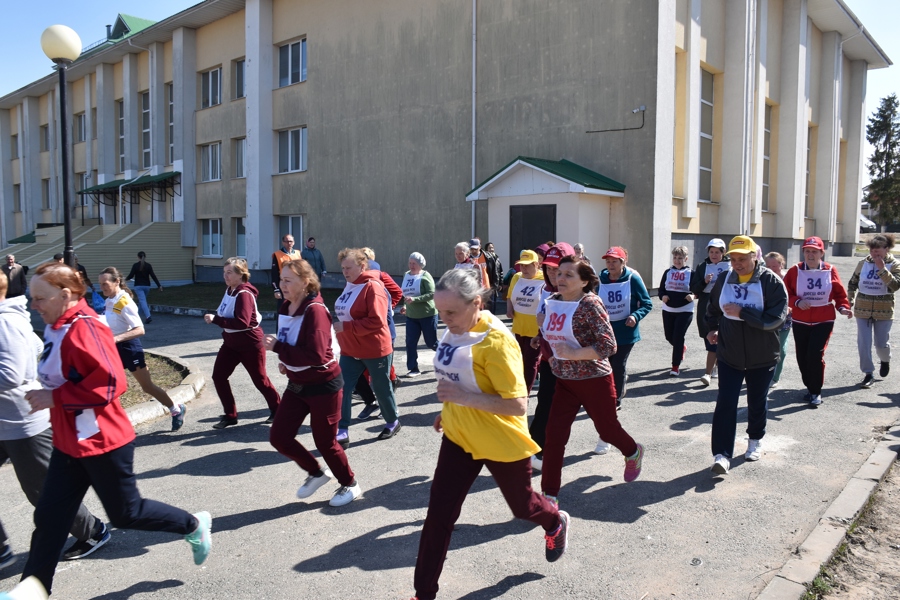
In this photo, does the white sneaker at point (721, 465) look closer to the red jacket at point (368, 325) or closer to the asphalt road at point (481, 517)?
the asphalt road at point (481, 517)

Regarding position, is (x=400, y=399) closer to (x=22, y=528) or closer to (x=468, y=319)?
(x=22, y=528)

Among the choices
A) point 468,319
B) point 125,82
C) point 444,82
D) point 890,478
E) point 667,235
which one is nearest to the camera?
point 468,319

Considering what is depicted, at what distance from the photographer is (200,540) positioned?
3854 millimetres

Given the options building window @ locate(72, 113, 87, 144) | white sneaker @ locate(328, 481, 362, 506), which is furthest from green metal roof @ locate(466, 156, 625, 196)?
building window @ locate(72, 113, 87, 144)

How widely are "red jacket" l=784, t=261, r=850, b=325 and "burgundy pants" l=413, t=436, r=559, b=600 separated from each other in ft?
17.8

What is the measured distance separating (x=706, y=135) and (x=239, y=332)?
17.5m

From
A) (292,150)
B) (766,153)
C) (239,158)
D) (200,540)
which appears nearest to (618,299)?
(200,540)

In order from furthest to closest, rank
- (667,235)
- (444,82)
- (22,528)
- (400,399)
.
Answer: (444,82)
(667,235)
(400,399)
(22,528)

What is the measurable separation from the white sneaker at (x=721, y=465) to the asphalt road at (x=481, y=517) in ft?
0.28

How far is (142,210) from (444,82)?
19022 millimetres

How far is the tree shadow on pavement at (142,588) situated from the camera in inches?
145

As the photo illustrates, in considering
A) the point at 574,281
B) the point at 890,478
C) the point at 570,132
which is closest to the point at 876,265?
the point at 890,478

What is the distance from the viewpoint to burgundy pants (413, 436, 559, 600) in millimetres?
3367

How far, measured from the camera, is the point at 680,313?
916 cm
